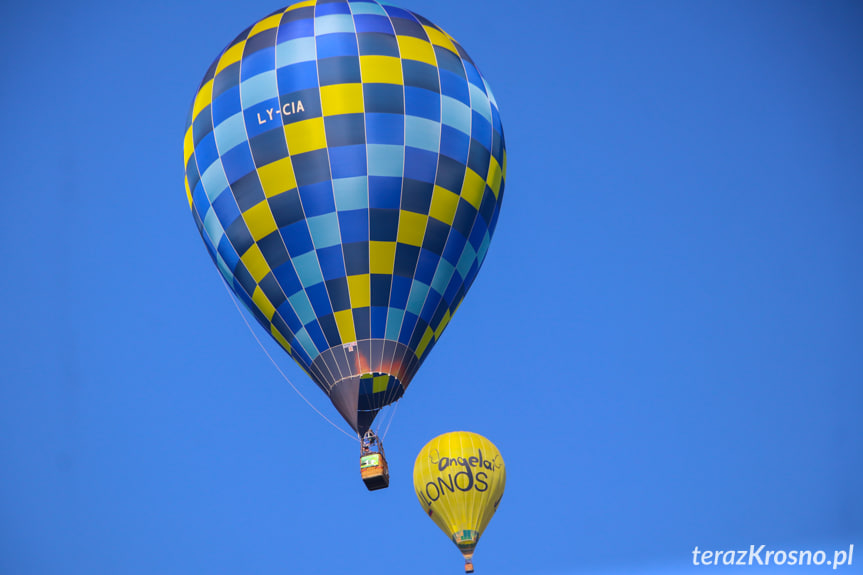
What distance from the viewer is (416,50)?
57.6 ft

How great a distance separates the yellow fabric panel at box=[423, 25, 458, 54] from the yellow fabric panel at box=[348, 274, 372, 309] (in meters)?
4.03

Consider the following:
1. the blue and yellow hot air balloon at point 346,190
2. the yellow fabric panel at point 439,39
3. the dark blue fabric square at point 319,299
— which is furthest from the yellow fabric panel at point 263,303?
the yellow fabric panel at point 439,39

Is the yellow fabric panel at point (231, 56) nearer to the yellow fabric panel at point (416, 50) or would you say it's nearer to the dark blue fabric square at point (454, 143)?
the yellow fabric panel at point (416, 50)

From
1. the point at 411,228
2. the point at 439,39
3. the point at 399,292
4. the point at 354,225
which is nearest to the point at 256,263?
the point at 354,225

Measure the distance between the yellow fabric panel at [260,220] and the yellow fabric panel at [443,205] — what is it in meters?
2.29

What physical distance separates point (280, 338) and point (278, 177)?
238cm

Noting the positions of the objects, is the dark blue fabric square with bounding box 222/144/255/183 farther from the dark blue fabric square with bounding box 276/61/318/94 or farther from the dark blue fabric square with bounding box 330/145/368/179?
the dark blue fabric square with bounding box 330/145/368/179

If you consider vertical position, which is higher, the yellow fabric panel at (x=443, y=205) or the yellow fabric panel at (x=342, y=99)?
the yellow fabric panel at (x=342, y=99)

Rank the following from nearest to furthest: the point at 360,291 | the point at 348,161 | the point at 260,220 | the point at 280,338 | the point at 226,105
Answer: the point at 360,291
the point at 348,161
the point at 260,220
the point at 280,338
the point at 226,105

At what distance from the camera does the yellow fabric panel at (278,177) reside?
54.6 feet

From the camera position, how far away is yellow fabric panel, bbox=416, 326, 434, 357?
1705 centimetres

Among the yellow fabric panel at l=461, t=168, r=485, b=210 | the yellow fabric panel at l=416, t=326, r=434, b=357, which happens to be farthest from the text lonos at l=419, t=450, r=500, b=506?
the yellow fabric panel at l=461, t=168, r=485, b=210

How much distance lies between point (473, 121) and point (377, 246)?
2.61m

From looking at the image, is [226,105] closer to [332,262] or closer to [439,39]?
[332,262]
